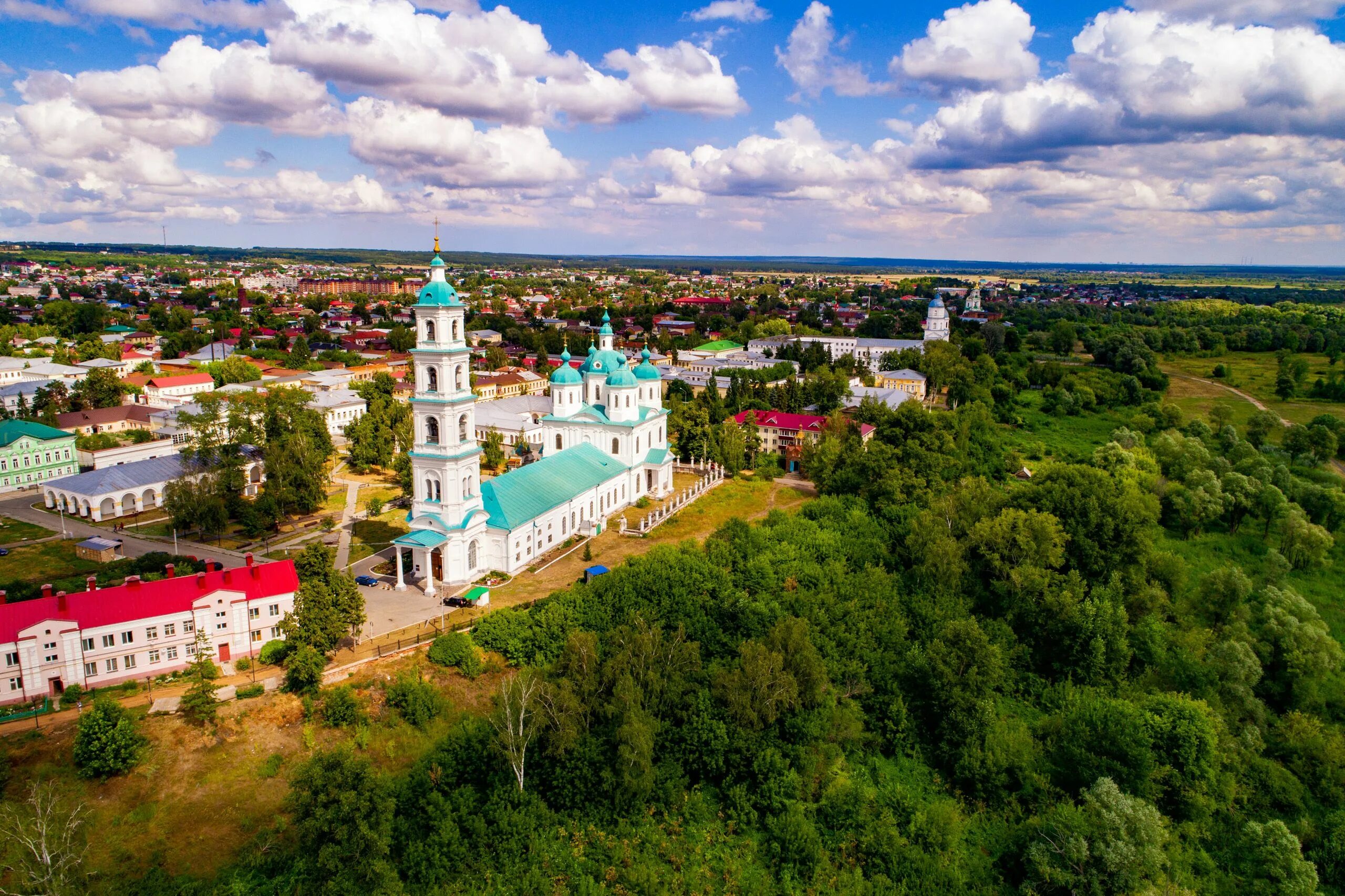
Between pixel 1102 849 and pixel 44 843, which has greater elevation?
pixel 44 843

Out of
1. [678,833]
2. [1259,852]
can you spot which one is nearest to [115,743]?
[678,833]

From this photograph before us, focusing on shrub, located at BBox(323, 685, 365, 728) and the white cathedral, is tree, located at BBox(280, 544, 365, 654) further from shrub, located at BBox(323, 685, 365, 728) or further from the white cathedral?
the white cathedral

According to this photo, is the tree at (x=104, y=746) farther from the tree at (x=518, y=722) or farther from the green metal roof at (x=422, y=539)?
the green metal roof at (x=422, y=539)

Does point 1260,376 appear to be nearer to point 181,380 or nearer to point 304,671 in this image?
point 304,671

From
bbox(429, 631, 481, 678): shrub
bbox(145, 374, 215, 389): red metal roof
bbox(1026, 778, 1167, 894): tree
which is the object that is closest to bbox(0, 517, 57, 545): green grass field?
bbox(429, 631, 481, 678): shrub

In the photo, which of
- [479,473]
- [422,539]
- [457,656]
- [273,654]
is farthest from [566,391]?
[273,654]
